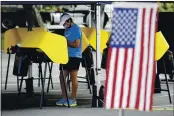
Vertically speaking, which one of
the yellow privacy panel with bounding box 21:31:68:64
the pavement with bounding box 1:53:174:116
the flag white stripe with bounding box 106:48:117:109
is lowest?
the pavement with bounding box 1:53:174:116

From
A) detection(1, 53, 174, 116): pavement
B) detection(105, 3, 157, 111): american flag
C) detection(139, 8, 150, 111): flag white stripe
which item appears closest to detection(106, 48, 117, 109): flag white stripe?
detection(105, 3, 157, 111): american flag

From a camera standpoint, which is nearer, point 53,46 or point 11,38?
point 53,46

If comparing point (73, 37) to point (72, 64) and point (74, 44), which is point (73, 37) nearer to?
point (74, 44)

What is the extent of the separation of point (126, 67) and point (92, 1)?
4.06 m

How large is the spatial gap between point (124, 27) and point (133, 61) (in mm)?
392

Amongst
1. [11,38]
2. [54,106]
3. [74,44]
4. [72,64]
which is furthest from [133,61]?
[11,38]

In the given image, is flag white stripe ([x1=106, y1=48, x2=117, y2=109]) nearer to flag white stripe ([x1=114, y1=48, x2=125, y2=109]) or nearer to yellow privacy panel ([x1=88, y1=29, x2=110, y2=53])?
flag white stripe ([x1=114, y1=48, x2=125, y2=109])

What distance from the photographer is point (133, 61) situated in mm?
6805

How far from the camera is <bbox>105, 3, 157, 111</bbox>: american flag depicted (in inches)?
266

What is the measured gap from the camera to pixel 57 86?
1520cm

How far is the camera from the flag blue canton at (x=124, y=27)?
682 centimetres

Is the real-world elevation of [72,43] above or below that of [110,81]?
above

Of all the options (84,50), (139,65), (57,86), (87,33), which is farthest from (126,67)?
(57,86)

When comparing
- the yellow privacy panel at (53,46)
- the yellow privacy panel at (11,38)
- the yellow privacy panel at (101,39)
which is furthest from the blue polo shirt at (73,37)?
the yellow privacy panel at (11,38)
